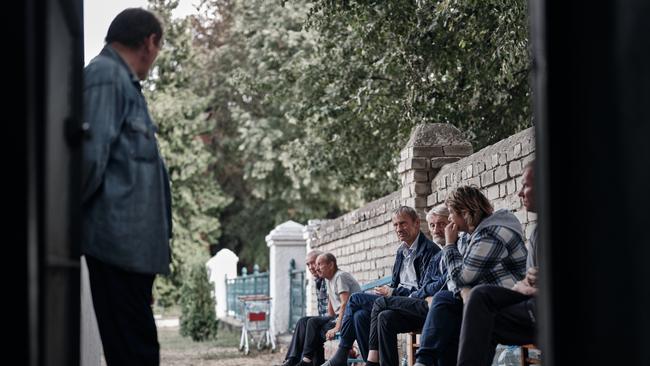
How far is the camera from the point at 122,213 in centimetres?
384

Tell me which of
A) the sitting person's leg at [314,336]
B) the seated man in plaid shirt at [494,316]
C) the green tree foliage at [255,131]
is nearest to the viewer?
the seated man in plaid shirt at [494,316]

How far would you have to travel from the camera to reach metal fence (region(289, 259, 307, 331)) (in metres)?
17.2

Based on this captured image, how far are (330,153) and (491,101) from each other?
551 cm

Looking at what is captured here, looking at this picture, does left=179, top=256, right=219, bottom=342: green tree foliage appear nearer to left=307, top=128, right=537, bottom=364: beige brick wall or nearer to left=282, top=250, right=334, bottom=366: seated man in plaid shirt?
left=307, top=128, right=537, bottom=364: beige brick wall

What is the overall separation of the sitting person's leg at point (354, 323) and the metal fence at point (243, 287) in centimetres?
1096

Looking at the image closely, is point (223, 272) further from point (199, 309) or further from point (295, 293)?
point (295, 293)

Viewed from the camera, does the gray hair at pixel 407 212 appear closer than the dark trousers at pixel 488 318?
No

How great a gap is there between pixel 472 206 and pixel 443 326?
0.80 meters

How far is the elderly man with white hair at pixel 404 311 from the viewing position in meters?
7.34

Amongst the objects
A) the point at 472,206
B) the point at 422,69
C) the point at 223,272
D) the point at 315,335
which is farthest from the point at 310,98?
the point at 472,206

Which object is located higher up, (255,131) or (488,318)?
(255,131)

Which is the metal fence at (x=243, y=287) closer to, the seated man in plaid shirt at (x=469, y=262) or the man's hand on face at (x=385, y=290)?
the man's hand on face at (x=385, y=290)

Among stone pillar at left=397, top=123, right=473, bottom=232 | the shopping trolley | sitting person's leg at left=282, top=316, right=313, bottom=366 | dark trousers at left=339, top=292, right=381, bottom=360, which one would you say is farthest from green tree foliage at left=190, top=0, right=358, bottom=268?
dark trousers at left=339, top=292, right=381, bottom=360

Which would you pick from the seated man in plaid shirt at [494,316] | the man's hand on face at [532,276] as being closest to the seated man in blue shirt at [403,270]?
the seated man in plaid shirt at [494,316]
